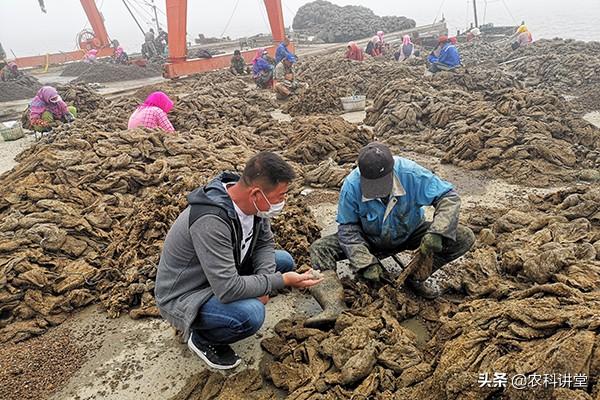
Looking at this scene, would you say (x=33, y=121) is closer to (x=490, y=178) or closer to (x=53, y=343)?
(x=53, y=343)

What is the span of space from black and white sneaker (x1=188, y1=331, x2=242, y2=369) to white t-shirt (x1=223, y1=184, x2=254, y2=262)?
0.59 meters

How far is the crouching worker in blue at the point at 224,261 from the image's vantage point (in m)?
2.35

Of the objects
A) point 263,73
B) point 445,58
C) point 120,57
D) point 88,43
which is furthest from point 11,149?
point 88,43

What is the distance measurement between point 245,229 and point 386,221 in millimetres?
1151

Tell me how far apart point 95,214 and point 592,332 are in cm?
425

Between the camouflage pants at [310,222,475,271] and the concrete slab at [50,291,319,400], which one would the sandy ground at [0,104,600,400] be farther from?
the camouflage pants at [310,222,475,271]

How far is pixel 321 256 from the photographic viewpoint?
11.5 feet

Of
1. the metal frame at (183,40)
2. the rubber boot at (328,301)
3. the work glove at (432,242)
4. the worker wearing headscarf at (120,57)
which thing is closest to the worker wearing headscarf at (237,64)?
the metal frame at (183,40)

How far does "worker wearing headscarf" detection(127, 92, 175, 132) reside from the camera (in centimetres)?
665

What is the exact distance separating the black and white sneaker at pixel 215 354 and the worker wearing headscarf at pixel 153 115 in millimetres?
4437

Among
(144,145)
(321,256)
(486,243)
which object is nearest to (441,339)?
(321,256)

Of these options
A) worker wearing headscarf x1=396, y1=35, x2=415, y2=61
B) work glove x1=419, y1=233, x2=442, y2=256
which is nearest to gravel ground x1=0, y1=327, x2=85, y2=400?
work glove x1=419, y1=233, x2=442, y2=256

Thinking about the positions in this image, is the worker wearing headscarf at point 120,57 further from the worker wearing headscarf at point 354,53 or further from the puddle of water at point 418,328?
the puddle of water at point 418,328

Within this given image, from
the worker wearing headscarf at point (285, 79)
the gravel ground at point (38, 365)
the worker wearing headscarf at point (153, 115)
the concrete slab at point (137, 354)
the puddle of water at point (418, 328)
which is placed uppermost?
the worker wearing headscarf at point (153, 115)
